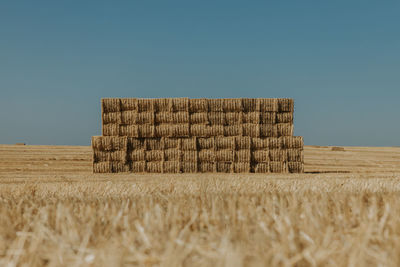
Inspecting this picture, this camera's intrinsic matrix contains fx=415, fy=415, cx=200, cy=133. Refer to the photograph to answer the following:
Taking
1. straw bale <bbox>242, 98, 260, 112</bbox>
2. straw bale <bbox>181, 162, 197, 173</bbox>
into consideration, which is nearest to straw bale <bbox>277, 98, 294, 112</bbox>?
straw bale <bbox>242, 98, 260, 112</bbox>

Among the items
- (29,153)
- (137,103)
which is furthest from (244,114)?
(29,153)

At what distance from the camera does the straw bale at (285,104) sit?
1591 centimetres

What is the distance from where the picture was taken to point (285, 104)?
52.4ft

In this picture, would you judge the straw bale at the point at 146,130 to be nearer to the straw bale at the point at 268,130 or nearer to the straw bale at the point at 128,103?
the straw bale at the point at 128,103

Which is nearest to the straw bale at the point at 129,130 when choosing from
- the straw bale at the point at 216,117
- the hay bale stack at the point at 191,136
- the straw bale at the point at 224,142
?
the hay bale stack at the point at 191,136

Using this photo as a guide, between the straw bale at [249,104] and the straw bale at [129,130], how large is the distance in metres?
4.14

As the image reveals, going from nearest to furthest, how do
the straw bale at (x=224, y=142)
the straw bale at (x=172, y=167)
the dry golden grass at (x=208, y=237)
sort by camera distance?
the dry golden grass at (x=208, y=237), the straw bale at (x=172, y=167), the straw bale at (x=224, y=142)

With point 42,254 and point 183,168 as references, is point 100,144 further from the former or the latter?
point 42,254

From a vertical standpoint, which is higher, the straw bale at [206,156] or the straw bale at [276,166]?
the straw bale at [206,156]

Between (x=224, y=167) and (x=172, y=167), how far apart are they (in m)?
1.99

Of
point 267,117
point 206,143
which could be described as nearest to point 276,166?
point 267,117

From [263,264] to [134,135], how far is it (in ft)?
49.3

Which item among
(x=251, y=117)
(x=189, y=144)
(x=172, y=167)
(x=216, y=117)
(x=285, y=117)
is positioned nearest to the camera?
(x=172, y=167)

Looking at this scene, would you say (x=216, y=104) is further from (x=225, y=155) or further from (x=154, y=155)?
(x=154, y=155)
